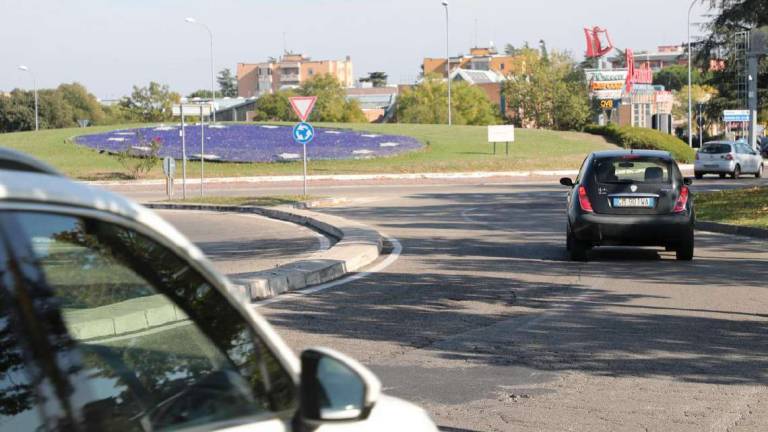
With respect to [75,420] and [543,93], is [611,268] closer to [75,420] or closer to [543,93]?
[75,420]

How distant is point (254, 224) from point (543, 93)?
218ft

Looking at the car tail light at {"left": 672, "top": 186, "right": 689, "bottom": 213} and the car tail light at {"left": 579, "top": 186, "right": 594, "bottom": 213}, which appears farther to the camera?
the car tail light at {"left": 579, "top": 186, "right": 594, "bottom": 213}

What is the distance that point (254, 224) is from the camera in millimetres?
25141

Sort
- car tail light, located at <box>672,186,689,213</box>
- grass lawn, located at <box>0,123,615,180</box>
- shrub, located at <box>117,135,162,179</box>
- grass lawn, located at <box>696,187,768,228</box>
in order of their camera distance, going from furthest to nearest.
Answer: grass lawn, located at <box>0,123,615,180</box> < shrub, located at <box>117,135,162,179</box> < grass lawn, located at <box>696,187,768,228</box> < car tail light, located at <box>672,186,689,213</box>

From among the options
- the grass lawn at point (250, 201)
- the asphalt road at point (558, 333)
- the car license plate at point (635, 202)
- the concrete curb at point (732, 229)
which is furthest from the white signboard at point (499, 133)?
the car license plate at point (635, 202)

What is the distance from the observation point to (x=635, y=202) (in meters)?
16.3

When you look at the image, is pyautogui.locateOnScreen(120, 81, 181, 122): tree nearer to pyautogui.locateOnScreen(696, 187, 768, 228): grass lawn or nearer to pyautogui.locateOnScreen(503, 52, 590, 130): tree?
pyautogui.locateOnScreen(503, 52, 590, 130): tree

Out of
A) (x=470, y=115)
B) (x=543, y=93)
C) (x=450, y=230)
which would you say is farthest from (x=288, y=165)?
(x=470, y=115)

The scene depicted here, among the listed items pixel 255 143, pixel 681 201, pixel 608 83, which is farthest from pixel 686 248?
pixel 608 83

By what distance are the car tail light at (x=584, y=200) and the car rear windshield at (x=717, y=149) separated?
97.7ft

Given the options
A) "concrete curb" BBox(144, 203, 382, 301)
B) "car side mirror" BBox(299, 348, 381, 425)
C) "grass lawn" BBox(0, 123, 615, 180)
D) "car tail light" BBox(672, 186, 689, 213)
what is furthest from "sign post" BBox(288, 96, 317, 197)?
"car side mirror" BBox(299, 348, 381, 425)

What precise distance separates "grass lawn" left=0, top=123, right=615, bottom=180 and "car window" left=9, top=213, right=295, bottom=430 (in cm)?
4328

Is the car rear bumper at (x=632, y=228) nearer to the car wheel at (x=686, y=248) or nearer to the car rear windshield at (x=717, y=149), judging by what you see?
the car wheel at (x=686, y=248)

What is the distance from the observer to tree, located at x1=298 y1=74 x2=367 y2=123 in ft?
410
